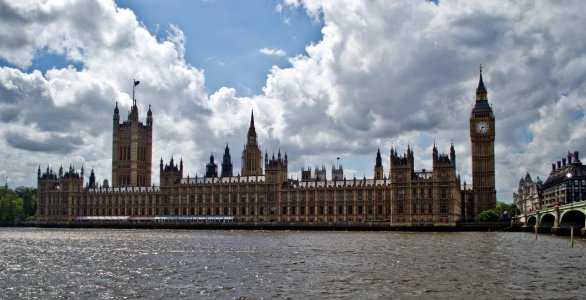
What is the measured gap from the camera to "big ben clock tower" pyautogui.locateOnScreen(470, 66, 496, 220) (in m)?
153

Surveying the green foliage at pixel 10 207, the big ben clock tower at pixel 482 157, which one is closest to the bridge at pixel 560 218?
the big ben clock tower at pixel 482 157

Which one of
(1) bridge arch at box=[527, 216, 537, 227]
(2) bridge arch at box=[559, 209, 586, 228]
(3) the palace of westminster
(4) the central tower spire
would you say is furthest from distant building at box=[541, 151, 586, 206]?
(4) the central tower spire

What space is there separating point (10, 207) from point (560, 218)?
477ft

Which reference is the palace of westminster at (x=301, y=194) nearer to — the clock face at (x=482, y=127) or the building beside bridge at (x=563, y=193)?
the clock face at (x=482, y=127)

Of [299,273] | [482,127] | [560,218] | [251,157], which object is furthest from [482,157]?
[299,273]

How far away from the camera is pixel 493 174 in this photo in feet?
504

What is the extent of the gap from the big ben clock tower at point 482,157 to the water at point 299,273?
3384 inches

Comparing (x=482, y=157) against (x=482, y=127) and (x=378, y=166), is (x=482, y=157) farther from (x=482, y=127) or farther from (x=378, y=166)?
(x=378, y=166)

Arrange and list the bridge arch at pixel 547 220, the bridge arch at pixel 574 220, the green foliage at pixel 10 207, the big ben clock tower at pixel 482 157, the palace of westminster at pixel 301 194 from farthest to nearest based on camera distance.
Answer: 1. the green foliage at pixel 10 207
2. the big ben clock tower at pixel 482 157
3. the palace of westminster at pixel 301 194
4. the bridge arch at pixel 547 220
5. the bridge arch at pixel 574 220

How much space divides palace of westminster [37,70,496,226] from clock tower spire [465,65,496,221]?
0.77ft

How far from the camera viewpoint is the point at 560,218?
323 feet

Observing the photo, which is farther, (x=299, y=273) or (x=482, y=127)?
(x=482, y=127)

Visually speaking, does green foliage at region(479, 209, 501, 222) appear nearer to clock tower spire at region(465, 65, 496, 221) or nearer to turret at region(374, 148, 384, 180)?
clock tower spire at region(465, 65, 496, 221)

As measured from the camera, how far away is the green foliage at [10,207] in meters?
179
